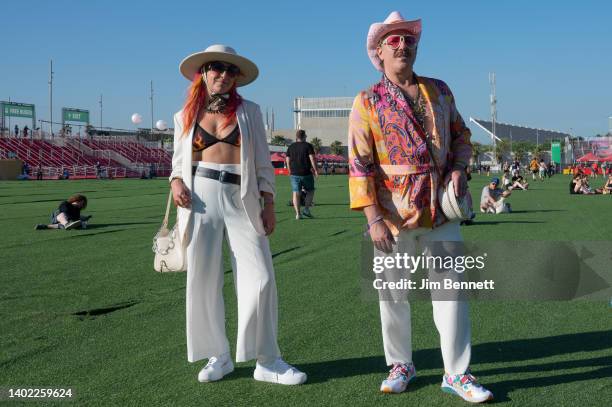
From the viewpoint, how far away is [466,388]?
3449 mm

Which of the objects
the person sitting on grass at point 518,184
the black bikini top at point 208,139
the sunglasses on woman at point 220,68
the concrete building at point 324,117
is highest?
the concrete building at point 324,117

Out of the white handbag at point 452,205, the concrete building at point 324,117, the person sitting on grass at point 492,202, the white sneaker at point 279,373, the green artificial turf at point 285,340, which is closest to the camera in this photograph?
the white handbag at point 452,205

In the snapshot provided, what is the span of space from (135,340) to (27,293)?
220cm

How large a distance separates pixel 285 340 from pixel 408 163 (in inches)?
70.2

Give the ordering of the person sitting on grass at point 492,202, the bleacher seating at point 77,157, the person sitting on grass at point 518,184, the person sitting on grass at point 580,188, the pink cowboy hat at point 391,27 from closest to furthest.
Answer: the pink cowboy hat at point 391,27 → the person sitting on grass at point 492,202 → the person sitting on grass at point 580,188 → the person sitting on grass at point 518,184 → the bleacher seating at point 77,157

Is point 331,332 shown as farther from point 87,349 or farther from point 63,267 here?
point 63,267

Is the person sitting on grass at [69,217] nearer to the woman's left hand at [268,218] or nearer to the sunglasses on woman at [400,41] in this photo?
the woman's left hand at [268,218]

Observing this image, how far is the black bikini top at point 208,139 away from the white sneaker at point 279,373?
1.30m

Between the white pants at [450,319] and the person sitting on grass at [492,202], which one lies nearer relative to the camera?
the white pants at [450,319]

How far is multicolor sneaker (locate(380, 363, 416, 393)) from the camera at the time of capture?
357cm

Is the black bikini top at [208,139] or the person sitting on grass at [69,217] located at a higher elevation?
the black bikini top at [208,139]

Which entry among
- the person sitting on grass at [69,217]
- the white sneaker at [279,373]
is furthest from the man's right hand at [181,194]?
the person sitting on grass at [69,217]

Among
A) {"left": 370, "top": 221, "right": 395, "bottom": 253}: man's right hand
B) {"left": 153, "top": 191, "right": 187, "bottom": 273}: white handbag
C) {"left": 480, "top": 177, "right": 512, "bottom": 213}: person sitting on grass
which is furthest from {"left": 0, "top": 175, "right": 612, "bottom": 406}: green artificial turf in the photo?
{"left": 480, "top": 177, "right": 512, "bottom": 213}: person sitting on grass

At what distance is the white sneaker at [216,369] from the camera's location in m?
3.82
